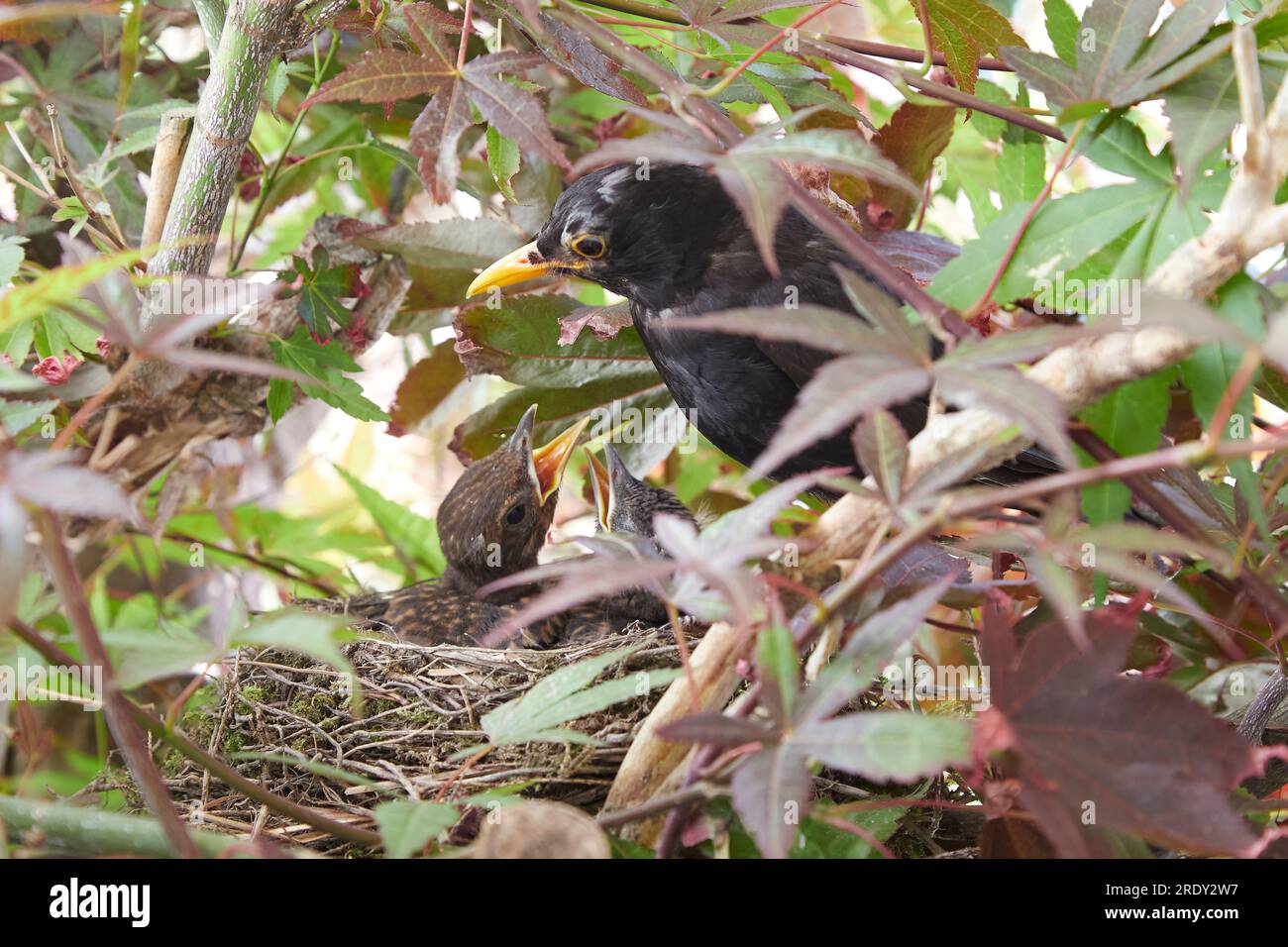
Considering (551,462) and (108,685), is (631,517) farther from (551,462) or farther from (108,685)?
(108,685)

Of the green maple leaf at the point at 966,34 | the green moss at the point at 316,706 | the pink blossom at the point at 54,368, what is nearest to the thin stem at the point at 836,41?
the green maple leaf at the point at 966,34

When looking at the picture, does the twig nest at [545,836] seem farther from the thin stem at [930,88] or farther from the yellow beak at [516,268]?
the yellow beak at [516,268]

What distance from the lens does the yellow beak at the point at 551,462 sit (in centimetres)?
232

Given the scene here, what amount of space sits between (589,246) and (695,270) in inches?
7.0

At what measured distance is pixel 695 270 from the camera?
1.86 m

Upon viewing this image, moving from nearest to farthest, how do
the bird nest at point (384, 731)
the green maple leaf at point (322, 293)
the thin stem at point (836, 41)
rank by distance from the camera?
the bird nest at point (384, 731)
the thin stem at point (836, 41)
the green maple leaf at point (322, 293)

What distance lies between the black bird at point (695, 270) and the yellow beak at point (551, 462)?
0.47m

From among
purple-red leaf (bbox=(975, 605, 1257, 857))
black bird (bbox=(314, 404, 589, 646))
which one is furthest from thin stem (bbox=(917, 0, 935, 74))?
black bird (bbox=(314, 404, 589, 646))

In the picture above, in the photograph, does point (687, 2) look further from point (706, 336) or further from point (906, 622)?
point (906, 622)

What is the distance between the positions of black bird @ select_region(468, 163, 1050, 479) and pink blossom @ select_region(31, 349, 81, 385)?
0.61m

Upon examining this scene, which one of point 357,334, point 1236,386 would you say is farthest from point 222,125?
point 1236,386

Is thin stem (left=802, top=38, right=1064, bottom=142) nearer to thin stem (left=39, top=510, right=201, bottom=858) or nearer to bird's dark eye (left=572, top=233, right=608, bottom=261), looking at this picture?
bird's dark eye (left=572, top=233, right=608, bottom=261)

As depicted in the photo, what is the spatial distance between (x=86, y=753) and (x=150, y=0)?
1.56m
